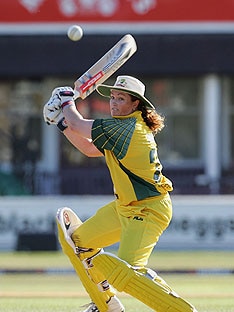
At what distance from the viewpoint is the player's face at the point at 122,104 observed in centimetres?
712

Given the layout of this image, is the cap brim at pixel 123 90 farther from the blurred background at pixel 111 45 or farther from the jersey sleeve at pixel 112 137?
the blurred background at pixel 111 45

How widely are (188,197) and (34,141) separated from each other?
3886mm

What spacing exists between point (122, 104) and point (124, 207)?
705mm

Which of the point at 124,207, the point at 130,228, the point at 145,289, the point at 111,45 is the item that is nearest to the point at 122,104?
the point at 124,207

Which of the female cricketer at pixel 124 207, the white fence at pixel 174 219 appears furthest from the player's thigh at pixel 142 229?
the white fence at pixel 174 219

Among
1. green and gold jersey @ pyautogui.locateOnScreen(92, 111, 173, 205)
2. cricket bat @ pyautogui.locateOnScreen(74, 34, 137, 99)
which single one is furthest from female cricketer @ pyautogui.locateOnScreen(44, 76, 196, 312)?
cricket bat @ pyautogui.locateOnScreen(74, 34, 137, 99)

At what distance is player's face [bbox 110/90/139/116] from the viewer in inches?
280

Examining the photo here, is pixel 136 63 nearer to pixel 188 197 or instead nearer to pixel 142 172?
pixel 188 197

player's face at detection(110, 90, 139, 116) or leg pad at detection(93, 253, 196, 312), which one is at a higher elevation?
player's face at detection(110, 90, 139, 116)

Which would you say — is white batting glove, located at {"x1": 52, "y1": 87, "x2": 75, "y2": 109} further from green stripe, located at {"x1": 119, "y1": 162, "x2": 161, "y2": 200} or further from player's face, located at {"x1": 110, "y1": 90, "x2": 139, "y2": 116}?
green stripe, located at {"x1": 119, "y1": 162, "x2": 161, "y2": 200}

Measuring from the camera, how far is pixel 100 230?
725 cm

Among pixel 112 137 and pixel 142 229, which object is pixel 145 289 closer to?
pixel 142 229

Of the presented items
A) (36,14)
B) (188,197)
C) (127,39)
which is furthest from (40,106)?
(127,39)

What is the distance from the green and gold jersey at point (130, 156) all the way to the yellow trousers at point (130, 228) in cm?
7
